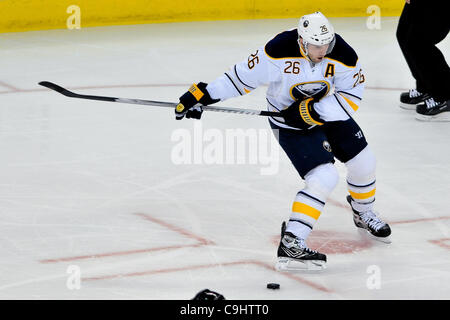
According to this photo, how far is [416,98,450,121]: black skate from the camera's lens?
619 centimetres

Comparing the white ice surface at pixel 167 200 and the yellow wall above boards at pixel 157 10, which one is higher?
the yellow wall above boards at pixel 157 10

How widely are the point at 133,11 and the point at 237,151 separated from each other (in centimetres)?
380

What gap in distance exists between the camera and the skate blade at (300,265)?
12.4 feet

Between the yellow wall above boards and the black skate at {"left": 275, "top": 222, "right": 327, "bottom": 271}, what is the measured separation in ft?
16.8

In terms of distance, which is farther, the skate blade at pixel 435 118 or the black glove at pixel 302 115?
the skate blade at pixel 435 118

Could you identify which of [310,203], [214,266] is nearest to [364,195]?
[310,203]

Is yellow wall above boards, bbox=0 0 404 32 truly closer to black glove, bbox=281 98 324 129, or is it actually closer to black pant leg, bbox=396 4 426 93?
black pant leg, bbox=396 4 426 93

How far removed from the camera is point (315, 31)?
12.5 feet

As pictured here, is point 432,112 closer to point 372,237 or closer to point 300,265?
point 372,237

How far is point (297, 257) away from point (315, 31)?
2.72 feet

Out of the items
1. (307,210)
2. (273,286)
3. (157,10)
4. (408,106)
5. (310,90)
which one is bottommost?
(273,286)

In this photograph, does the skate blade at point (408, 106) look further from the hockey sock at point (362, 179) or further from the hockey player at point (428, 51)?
the hockey sock at point (362, 179)

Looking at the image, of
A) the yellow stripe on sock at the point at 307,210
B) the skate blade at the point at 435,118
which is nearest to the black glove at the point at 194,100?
the yellow stripe on sock at the point at 307,210

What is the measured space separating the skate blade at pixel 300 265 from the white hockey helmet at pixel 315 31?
799 millimetres
